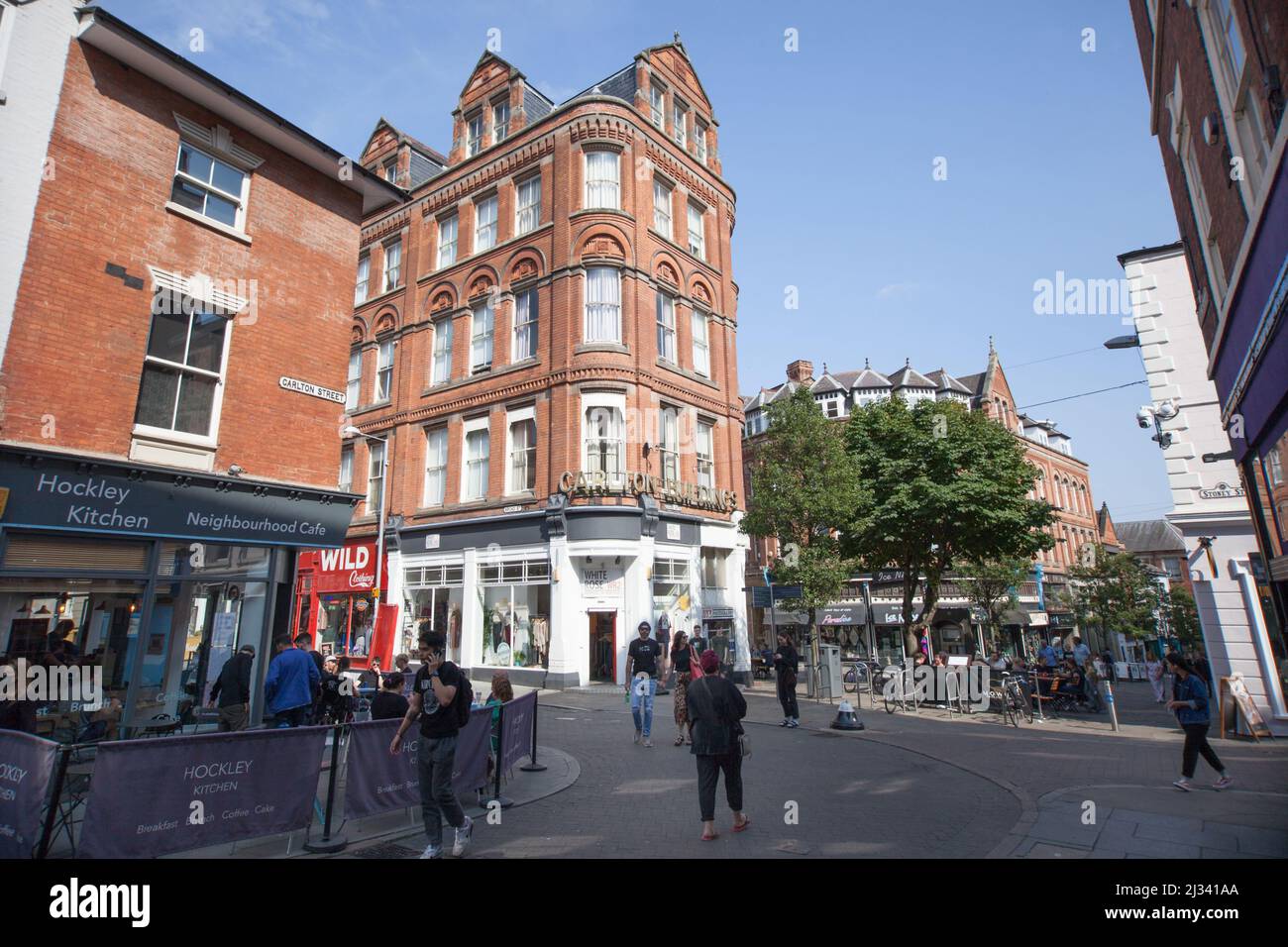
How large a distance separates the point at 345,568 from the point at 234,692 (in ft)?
60.1

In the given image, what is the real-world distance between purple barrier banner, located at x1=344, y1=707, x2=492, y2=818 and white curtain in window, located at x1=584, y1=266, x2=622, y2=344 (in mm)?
16501

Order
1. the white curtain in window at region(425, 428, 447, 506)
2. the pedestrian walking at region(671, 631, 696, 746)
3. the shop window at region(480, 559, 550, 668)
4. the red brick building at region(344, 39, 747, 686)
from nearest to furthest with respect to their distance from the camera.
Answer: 1. the pedestrian walking at region(671, 631, 696, 746)
2. the red brick building at region(344, 39, 747, 686)
3. the shop window at region(480, 559, 550, 668)
4. the white curtain in window at region(425, 428, 447, 506)

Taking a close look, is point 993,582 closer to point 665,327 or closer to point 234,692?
point 665,327

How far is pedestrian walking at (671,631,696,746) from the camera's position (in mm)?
11172

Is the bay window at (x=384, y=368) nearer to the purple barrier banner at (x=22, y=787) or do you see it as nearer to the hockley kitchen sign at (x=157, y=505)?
the hockley kitchen sign at (x=157, y=505)

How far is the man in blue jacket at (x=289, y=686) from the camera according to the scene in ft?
27.9

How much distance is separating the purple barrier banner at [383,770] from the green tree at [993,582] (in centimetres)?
2929

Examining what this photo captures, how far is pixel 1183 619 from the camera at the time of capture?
1142 inches

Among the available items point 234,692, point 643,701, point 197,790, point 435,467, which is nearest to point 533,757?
point 643,701

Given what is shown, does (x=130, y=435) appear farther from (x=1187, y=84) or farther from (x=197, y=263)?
(x=1187, y=84)

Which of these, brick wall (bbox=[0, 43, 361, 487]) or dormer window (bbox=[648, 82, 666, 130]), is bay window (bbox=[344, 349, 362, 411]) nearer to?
dormer window (bbox=[648, 82, 666, 130])

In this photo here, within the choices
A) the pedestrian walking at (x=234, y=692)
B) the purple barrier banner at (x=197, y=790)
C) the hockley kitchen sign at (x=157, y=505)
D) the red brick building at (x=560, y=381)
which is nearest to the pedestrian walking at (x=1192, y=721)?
the purple barrier banner at (x=197, y=790)

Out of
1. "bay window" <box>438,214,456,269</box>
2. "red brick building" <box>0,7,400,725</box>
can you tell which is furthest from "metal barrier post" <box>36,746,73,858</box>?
"bay window" <box>438,214,456,269</box>

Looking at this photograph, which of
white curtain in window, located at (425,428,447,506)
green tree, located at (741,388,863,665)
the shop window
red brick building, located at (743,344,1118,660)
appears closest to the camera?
green tree, located at (741,388,863,665)
